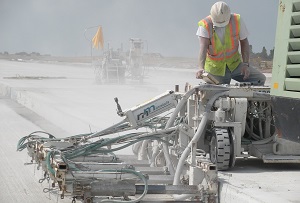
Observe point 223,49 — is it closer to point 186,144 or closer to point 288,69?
point 186,144

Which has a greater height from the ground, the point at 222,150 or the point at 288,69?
the point at 288,69

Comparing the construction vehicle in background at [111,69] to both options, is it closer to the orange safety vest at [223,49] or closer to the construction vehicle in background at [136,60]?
the construction vehicle in background at [136,60]

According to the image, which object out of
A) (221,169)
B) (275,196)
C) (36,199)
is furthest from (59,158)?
(275,196)

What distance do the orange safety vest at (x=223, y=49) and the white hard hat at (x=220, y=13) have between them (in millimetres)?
103

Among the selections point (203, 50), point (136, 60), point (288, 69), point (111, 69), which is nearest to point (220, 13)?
point (203, 50)

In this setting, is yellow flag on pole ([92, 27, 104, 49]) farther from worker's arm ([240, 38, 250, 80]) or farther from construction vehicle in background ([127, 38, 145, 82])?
worker's arm ([240, 38, 250, 80])

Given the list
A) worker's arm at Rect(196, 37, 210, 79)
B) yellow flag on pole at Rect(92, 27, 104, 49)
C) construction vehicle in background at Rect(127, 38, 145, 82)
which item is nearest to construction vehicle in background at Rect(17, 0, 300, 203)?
worker's arm at Rect(196, 37, 210, 79)

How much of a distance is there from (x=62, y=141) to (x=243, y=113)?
2181 millimetres

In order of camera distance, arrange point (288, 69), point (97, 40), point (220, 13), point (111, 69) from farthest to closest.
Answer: point (97, 40) → point (111, 69) → point (220, 13) → point (288, 69)

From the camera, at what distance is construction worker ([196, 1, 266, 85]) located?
9.04 m

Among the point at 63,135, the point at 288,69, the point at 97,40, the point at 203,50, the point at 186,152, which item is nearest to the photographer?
the point at 288,69

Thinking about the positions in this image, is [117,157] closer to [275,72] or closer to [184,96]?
[184,96]

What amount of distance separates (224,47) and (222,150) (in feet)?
6.02

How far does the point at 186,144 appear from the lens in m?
8.22
